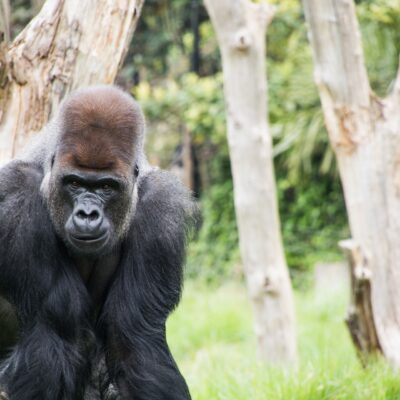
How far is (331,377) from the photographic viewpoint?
470cm

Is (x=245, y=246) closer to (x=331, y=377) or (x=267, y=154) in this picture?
(x=267, y=154)

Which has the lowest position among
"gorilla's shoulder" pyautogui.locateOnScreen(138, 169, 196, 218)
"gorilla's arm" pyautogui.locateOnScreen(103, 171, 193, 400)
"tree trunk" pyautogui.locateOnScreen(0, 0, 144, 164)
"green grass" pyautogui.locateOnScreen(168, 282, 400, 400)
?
"green grass" pyautogui.locateOnScreen(168, 282, 400, 400)

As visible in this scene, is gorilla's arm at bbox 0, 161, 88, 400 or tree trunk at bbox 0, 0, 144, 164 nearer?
gorilla's arm at bbox 0, 161, 88, 400

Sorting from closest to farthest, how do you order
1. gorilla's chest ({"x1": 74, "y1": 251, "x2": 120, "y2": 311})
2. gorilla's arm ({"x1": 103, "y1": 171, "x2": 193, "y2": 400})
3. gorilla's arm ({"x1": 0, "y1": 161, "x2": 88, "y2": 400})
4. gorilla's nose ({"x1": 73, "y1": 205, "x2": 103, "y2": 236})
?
gorilla's nose ({"x1": 73, "y1": 205, "x2": 103, "y2": 236}) < gorilla's arm ({"x1": 0, "y1": 161, "x2": 88, "y2": 400}) < gorilla's arm ({"x1": 103, "y1": 171, "x2": 193, "y2": 400}) < gorilla's chest ({"x1": 74, "y1": 251, "x2": 120, "y2": 311})

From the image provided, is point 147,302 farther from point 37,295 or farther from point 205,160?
point 205,160

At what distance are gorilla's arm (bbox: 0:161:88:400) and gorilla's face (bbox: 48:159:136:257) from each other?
0.10 m

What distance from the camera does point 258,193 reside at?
20.2 feet

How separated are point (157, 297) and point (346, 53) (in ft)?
7.40

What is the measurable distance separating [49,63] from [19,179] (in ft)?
3.53

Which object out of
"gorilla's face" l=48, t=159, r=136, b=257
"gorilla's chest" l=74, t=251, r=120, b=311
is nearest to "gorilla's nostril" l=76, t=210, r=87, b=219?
"gorilla's face" l=48, t=159, r=136, b=257

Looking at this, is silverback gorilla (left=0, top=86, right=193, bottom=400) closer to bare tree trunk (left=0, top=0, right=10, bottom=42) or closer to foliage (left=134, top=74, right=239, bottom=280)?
bare tree trunk (left=0, top=0, right=10, bottom=42)

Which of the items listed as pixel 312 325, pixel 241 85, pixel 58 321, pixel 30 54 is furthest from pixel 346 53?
pixel 312 325

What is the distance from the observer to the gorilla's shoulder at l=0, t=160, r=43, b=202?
354cm

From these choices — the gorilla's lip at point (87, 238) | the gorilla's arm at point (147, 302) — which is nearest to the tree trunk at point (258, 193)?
the gorilla's arm at point (147, 302)
